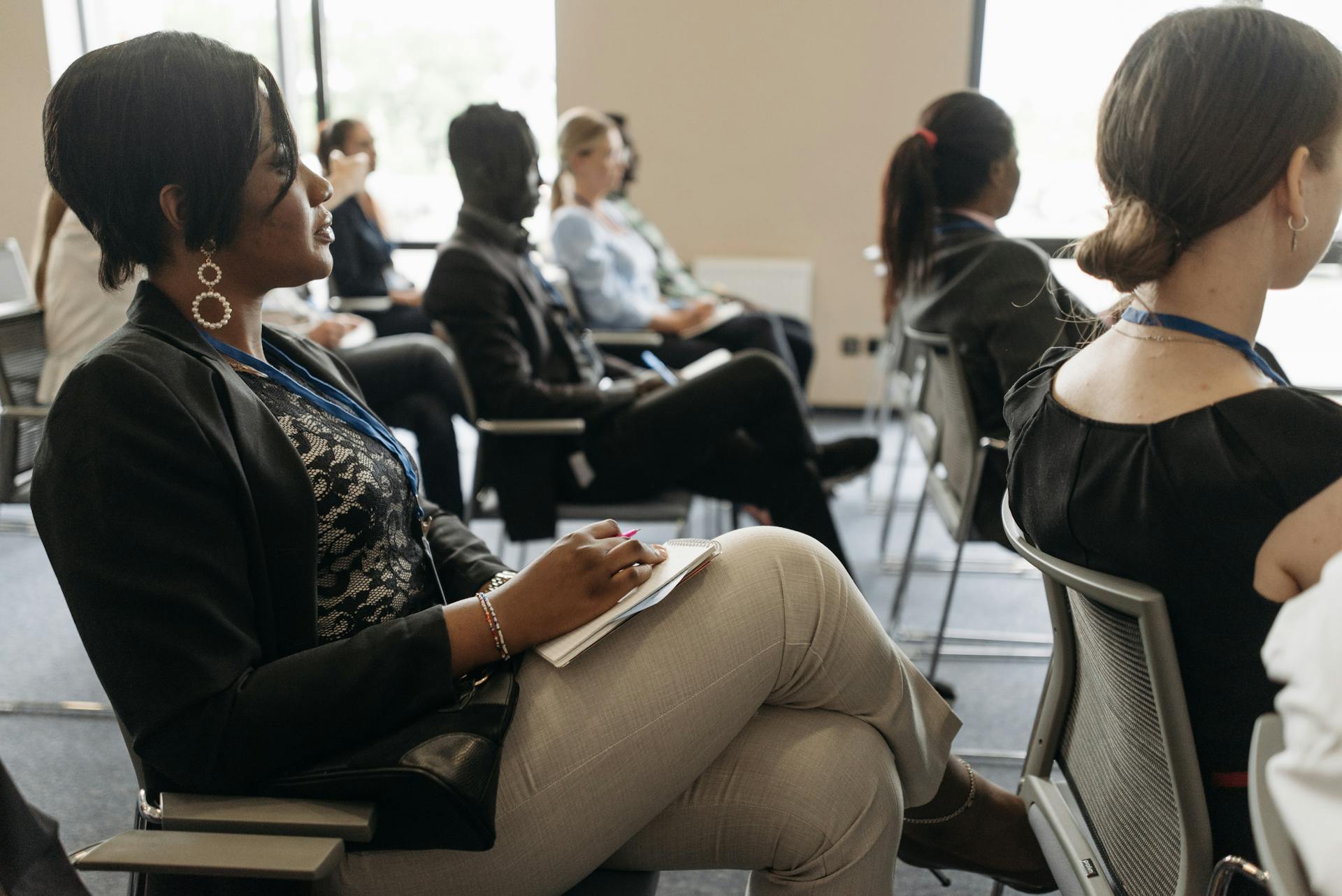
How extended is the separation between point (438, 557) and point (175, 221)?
1.66ft

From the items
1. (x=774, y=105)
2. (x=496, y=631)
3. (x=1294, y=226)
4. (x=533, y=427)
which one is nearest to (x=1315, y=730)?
(x=1294, y=226)

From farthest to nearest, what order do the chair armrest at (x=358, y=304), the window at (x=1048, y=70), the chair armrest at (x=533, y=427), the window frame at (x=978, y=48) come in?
the window at (x=1048, y=70) < the window frame at (x=978, y=48) < the chair armrest at (x=358, y=304) < the chair armrest at (x=533, y=427)

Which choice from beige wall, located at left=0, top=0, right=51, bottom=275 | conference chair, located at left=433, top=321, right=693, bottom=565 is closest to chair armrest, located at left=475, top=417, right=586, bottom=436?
conference chair, located at left=433, top=321, right=693, bottom=565

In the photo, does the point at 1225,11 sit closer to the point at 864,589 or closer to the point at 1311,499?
the point at 1311,499

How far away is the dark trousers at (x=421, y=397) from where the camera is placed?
290cm

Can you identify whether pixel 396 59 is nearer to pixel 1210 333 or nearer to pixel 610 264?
pixel 610 264

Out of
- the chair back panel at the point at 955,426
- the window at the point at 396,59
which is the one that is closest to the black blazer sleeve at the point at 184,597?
the chair back panel at the point at 955,426

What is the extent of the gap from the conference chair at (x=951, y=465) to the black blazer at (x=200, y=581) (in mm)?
1354

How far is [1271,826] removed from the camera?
26.3 inches

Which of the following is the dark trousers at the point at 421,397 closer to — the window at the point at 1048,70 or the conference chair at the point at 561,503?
the conference chair at the point at 561,503

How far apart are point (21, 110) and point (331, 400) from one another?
5.10 m

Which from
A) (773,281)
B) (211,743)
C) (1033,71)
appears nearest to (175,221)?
(211,743)

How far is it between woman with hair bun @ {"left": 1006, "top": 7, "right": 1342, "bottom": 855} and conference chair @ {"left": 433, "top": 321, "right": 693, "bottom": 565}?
130 cm

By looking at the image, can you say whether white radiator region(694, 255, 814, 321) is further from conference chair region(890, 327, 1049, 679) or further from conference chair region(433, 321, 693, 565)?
conference chair region(433, 321, 693, 565)
